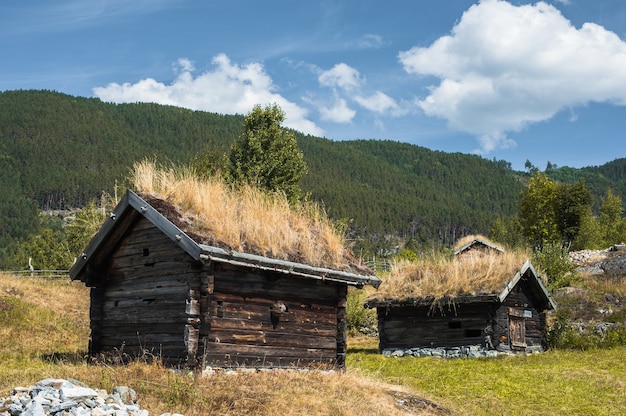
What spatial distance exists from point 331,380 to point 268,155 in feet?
91.9

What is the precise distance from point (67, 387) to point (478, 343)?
19095 mm

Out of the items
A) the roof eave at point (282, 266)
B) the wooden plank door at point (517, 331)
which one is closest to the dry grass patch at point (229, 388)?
the roof eave at point (282, 266)

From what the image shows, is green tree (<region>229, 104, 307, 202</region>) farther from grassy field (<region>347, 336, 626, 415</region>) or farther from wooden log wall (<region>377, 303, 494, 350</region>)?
grassy field (<region>347, 336, 626, 415</region>)

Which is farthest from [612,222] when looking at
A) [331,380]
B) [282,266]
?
[282,266]

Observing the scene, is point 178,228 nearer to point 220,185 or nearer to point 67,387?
point 220,185

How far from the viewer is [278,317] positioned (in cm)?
1437

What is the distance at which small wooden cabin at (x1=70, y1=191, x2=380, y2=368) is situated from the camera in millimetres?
12852

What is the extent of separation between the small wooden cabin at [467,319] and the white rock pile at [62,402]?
1737 centimetres

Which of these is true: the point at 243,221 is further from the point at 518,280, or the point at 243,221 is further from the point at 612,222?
the point at 612,222

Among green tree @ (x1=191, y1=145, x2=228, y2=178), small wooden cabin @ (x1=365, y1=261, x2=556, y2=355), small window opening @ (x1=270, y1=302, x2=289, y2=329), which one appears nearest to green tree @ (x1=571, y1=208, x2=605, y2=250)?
green tree @ (x1=191, y1=145, x2=228, y2=178)

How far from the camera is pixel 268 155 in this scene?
40.8 m

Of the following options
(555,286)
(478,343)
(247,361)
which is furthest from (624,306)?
(247,361)

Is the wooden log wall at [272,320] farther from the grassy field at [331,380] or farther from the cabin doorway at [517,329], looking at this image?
the cabin doorway at [517,329]

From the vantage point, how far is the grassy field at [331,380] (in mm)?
10828
